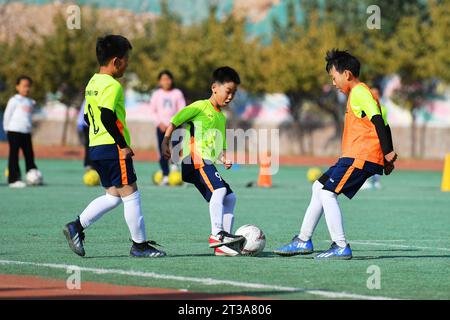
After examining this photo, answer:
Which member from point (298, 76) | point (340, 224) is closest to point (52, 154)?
point (298, 76)

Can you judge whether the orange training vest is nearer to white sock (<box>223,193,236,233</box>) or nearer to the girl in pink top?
white sock (<box>223,193,236,233</box>)

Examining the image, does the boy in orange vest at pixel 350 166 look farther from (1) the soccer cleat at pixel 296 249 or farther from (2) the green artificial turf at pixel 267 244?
(2) the green artificial turf at pixel 267 244

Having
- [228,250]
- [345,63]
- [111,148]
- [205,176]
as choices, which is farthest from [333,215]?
[111,148]

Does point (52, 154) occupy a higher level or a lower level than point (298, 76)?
lower

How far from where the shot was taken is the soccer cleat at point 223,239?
1153 centimetres

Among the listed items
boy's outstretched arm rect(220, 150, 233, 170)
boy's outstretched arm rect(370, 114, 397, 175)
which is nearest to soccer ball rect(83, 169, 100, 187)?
boy's outstretched arm rect(220, 150, 233, 170)

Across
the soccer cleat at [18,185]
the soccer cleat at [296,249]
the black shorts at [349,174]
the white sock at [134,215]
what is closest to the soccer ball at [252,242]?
the soccer cleat at [296,249]

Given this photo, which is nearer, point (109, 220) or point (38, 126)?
point (109, 220)

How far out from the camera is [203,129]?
40.1 ft

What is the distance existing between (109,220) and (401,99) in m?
41.4

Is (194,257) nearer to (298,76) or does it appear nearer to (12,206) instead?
(12,206)

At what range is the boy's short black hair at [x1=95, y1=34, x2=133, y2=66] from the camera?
37.2 ft

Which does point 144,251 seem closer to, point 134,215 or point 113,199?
point 134,215
